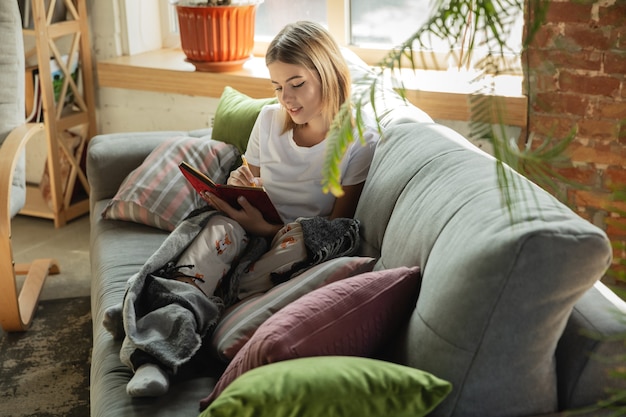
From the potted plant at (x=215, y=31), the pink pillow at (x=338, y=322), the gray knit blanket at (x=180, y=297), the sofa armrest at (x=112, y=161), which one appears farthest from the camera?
the potted plant at (x=215, y=31)

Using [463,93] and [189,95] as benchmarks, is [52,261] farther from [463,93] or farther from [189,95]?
[463,93]

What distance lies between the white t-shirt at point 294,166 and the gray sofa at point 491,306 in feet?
1.31

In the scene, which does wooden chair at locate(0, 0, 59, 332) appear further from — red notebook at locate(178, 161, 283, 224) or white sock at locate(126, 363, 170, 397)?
white sock at locate(126, 363, 170, 397)

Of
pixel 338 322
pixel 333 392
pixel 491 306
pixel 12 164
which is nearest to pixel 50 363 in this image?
pixel 12 164

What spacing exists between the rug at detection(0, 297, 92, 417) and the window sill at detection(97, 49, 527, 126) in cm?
108

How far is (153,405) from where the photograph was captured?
→ 1.63m

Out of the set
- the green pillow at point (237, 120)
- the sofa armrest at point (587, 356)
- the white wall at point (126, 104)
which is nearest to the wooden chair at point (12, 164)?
the green pillow at point (237, 120)

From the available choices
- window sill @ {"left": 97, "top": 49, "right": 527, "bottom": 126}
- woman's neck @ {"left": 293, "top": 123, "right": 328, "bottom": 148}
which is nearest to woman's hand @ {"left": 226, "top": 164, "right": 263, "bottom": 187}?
woman's neck @ {"left": 293, "top": 123, "right": 328, "bottom": 148}

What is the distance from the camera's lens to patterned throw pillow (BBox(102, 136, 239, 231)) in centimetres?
263

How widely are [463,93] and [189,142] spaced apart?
101cm

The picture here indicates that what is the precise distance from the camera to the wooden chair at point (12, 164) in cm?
273

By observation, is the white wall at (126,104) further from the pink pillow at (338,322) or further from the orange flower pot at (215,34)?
the pink pillow at (338,322)

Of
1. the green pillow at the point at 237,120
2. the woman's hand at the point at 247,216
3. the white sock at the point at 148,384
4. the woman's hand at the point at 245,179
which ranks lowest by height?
the white sock at the point at 148,384

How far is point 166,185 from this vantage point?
2676 millimetres
